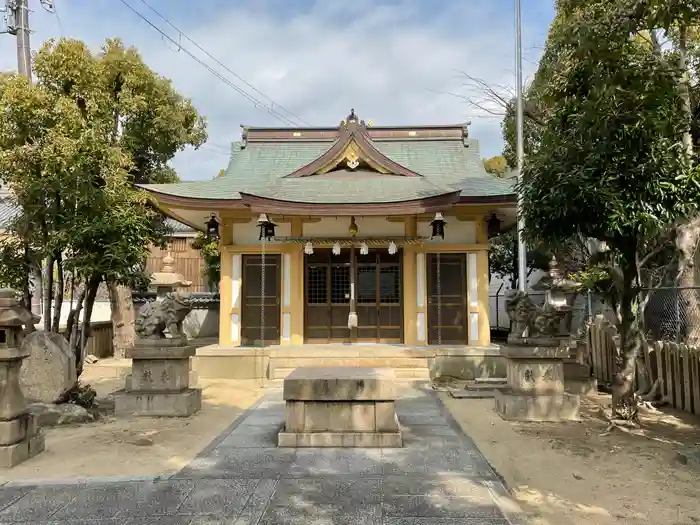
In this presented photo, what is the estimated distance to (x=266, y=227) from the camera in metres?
12.1

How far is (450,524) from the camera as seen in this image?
12.5 ft

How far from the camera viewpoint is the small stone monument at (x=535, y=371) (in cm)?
739

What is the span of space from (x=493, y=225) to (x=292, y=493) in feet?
32.3

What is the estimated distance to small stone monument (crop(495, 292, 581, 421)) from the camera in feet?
24.3

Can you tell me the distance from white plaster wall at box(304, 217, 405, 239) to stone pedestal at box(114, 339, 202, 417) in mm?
5535

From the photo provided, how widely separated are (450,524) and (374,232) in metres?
9.34

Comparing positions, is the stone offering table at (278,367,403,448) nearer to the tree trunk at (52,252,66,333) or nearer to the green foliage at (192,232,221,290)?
the tree trunk at (52,252,66,333)

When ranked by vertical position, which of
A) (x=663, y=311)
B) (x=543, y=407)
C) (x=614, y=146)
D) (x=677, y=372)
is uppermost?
(x=614, y=146)

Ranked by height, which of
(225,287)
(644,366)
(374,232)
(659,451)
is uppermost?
(374,232)

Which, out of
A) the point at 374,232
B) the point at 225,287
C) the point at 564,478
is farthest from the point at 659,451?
the point at 225,287

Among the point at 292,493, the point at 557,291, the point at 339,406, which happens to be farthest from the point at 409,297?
the point at 292,493

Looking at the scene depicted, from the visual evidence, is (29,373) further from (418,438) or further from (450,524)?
(450,524)

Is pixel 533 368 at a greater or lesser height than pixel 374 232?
lesser

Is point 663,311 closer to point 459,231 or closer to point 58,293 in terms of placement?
point 459,231
